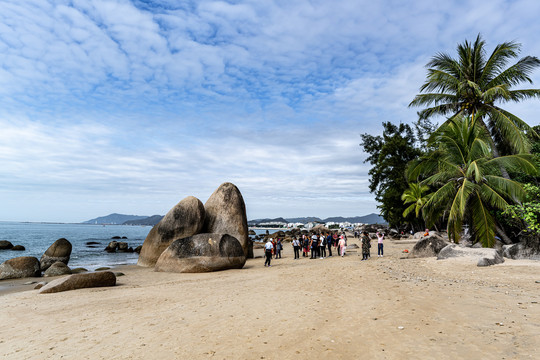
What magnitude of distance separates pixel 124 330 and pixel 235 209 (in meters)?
15.2

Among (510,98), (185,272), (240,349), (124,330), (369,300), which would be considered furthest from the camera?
(510,98)

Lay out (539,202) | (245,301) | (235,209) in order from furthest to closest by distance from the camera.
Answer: (235,209), (539,202), (245,301)

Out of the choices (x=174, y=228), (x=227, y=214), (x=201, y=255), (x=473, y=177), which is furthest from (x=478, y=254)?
(x=174, y=228)

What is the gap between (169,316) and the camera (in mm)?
7176

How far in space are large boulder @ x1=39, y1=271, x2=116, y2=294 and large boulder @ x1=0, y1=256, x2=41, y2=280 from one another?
6.83 m

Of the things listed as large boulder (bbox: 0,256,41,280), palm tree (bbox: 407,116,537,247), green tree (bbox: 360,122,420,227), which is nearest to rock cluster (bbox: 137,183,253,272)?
large boulder (bbox: 0,256,41,280)

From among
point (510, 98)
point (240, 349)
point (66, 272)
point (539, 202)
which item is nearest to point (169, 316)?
point (240, 349)

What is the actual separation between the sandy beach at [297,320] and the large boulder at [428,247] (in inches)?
212

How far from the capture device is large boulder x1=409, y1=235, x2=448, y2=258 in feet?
52.8

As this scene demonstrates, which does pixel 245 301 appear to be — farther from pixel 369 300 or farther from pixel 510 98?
pixel 510 98

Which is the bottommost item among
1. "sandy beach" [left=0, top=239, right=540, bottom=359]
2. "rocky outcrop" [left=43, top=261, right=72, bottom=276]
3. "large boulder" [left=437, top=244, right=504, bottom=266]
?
"rocky outcrop" [left=43, top=261, right=72, bottom=276]

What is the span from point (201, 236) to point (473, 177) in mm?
14247

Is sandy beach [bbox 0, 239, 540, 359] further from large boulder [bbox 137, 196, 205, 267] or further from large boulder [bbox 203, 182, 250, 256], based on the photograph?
large boulder [bbox 203, 182, 250, 256]

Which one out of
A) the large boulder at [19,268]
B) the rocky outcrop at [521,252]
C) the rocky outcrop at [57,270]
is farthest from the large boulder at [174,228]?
the rocky outcrop at [521,252]
